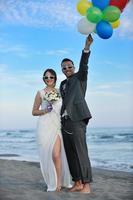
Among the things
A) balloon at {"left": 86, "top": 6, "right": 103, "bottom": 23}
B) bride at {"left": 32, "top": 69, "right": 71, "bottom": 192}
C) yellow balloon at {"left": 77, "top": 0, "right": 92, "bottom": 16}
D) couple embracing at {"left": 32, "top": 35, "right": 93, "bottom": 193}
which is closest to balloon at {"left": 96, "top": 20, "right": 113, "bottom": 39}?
balloon at {"left": 86, "top": 6, "right": 103, "bottom": 23}

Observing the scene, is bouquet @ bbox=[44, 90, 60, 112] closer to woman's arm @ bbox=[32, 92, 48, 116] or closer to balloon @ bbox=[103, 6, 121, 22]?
woman's arm @ bbox=[32, 92, 48, 116]

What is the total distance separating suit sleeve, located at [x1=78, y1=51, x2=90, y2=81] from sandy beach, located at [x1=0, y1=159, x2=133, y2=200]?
1036 millimetres

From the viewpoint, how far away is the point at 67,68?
12.4 feet

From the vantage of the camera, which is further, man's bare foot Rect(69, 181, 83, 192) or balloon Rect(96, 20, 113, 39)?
man's bare foot Rect(69, 181, 83, 192)

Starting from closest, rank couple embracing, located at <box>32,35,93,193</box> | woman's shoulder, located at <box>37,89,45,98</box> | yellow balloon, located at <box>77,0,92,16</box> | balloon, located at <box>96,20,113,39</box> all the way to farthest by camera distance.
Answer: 1. balloon, located at <box>96,20,113,39</box>
2. yellow balloon, located at <box>77,0,92,16</box>
3. couple embracing, located at <box>32,35,93,193</box>
4. woman's shoulder, located at <box>37,89,45,98</box>

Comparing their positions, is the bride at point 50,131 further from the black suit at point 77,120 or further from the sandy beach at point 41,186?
the sandy beach at point 41,186

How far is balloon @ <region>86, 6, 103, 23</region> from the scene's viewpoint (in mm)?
3473

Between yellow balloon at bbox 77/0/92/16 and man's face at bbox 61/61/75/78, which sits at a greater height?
yellow balloon at bbox 77/0/92/16

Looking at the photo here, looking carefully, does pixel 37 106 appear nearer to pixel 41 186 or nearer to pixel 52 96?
pixel 52 96

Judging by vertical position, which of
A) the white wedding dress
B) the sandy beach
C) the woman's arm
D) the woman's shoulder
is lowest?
the sandy beach

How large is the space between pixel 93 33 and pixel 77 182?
1355 millimetres

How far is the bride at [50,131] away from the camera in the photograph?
12.4 ft

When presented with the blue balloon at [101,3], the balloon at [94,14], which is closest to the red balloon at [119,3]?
the blue balloon at [101,3]

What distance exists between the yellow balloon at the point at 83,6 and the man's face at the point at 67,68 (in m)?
0.46
